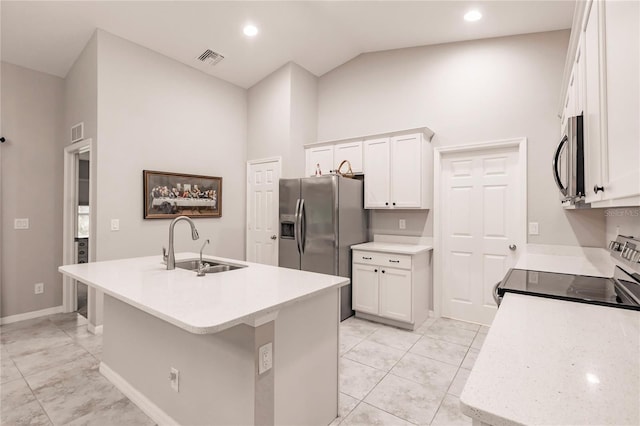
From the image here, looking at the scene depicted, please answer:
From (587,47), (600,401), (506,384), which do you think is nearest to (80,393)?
(506,384)

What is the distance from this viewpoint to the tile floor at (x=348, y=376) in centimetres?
207

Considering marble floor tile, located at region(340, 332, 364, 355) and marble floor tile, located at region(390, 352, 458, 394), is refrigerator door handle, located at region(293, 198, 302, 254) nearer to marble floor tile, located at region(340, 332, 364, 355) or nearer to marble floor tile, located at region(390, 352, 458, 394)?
marble floor tile, located at region(340, 332, 364, 355)

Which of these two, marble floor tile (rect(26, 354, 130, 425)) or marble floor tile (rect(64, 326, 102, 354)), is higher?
marble floor tile (rect(64, 326, 102, 354))

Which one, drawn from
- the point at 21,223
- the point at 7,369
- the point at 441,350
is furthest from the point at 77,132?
the point at 441,350

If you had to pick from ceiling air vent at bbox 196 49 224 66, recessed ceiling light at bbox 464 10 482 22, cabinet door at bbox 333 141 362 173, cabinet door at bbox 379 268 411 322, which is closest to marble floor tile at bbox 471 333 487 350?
cabinet door at bbox 379 268 411 322

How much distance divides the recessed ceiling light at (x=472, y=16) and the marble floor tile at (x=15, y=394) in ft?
16.1

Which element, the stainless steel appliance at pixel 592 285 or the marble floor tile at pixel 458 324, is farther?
the marble floor tile at pixel 458 324

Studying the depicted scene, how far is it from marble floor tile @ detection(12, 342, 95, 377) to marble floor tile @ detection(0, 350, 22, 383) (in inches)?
1.3

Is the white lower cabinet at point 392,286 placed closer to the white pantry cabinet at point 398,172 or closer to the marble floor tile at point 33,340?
the white pantry cabinet at point 398,172

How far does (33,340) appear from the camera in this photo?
3.25 meters

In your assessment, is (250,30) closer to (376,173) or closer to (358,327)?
(376,173)

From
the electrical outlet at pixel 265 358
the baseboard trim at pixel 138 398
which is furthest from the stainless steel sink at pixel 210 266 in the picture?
the electrical outlet at pixel 265 358

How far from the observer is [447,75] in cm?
384

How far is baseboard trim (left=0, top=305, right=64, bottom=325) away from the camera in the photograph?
3721 millimetres
